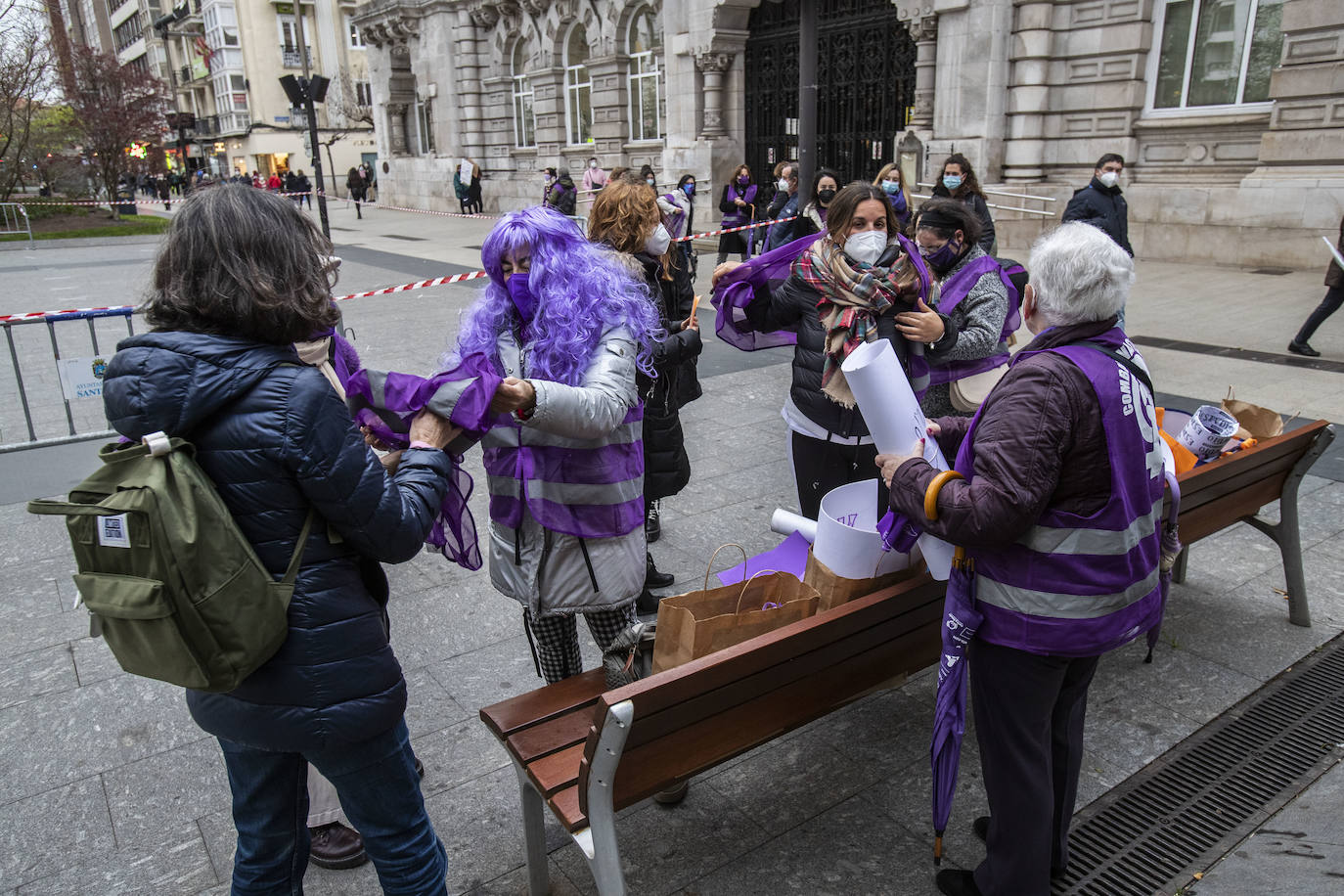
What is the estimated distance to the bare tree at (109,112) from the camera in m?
33.3

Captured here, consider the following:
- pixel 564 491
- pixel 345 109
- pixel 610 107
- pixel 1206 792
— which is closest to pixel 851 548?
pixel 564 491

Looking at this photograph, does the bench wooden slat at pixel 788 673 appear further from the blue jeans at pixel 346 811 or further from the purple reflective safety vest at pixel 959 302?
the purple reflective safety vest at pixel 959 302

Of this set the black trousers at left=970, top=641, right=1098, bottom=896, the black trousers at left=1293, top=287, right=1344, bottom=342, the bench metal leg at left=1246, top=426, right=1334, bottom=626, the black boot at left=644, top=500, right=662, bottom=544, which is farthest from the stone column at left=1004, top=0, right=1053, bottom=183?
the black trousers at left=970, top=641, right=1098, bottom=896

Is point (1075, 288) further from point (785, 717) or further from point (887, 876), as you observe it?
point (887, 876)

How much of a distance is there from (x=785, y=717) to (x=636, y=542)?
0.74 m

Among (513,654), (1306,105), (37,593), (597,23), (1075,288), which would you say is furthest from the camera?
(597,23)

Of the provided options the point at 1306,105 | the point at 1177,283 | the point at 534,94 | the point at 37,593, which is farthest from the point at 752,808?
the point at 534,94

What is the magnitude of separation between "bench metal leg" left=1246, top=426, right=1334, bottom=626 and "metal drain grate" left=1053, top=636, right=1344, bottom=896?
0.46 meters

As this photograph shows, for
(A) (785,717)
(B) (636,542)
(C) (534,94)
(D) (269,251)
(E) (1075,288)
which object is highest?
(C) (534,94)

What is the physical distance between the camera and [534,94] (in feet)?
88.8

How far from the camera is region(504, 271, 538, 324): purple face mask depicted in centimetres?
273

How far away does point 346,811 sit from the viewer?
2088 mm

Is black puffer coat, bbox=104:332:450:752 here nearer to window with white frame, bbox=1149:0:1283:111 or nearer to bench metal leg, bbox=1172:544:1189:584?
bench metal leg, bbox=1172:544:1189:584

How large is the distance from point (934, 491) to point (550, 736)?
123 centimetres
